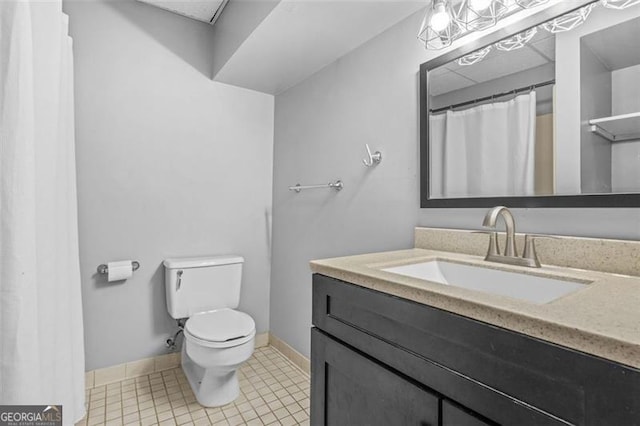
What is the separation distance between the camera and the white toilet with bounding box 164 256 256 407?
1.58 metres

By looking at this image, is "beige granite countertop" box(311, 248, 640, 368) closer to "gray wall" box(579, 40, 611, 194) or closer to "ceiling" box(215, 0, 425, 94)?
"gray wall" box(579, 40, 611, 194)

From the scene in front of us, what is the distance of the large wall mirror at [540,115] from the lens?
91 centimetres

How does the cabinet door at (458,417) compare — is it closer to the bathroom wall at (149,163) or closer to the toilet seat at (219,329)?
the toilet seat at (219,329)

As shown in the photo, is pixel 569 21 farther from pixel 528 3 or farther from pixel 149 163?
pixel 149 163

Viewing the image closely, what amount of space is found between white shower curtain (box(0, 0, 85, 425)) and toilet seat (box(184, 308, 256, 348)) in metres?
0.51

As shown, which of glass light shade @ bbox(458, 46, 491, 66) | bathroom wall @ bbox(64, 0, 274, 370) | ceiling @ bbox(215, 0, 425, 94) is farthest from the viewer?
bathroom wall @ bbox(64, 0, 274, 370)

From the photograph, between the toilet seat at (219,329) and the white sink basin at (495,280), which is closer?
the white sink basin at (495,280)

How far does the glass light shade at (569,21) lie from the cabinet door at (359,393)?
115 cm

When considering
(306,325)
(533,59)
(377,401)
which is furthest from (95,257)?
(533,59)

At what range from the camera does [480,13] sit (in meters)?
1.16

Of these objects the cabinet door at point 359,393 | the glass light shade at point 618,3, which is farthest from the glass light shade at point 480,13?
the cabinet door at point 359,393

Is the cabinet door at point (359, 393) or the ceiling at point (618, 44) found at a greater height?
the ceiling at point (618, 44)

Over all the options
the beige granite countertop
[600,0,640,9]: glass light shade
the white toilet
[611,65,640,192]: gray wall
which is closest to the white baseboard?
the white toilet

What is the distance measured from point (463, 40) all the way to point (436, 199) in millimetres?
639
